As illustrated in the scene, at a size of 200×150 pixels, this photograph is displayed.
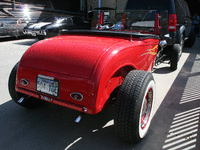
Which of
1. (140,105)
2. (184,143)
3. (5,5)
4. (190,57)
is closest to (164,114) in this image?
(184,143)

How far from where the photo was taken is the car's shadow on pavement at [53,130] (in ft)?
7.18

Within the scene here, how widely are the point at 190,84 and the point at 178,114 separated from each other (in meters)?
1.62

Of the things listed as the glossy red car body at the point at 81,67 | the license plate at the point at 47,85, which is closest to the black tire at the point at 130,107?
the glossy red car body at the point at 81,67

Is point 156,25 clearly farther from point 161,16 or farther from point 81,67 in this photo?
point 81,67

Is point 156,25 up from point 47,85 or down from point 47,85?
up

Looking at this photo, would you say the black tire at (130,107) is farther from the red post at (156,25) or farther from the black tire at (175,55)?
the black tire at (175,55)

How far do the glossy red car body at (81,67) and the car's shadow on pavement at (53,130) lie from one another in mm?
526

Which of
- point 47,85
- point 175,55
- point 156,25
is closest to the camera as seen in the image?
point 47,85

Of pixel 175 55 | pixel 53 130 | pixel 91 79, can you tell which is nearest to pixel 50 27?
pixel 175 55

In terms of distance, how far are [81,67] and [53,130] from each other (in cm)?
104

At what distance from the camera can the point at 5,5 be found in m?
10.2

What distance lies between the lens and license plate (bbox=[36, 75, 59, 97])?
82.1 inches

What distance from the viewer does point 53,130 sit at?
97.3 inches

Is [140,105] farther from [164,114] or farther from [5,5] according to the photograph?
[5,5]
